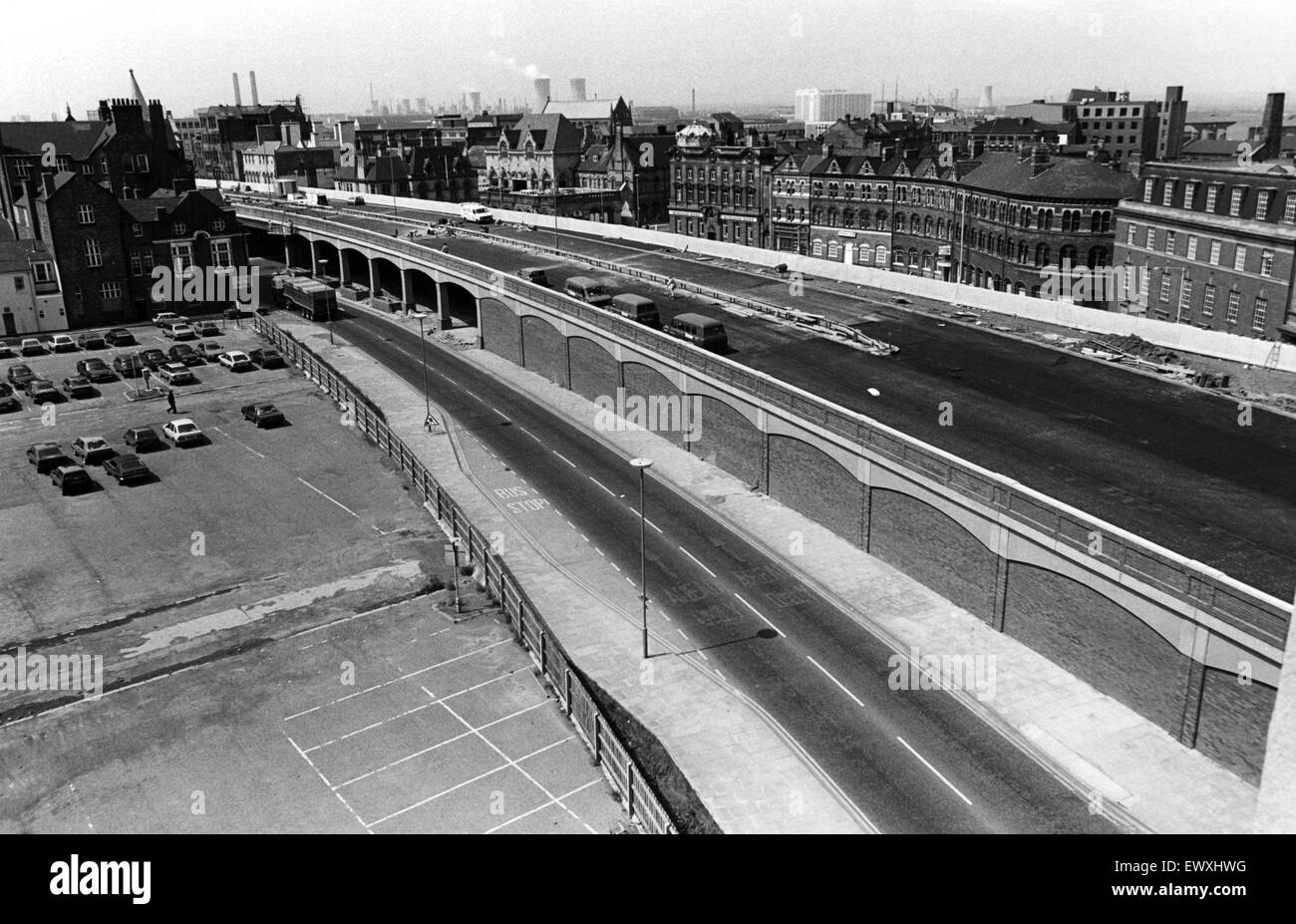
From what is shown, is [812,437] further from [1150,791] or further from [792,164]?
[792,164]

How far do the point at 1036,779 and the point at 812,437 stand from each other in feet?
58.6

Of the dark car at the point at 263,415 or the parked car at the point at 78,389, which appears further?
the parked car at the point at 78,389

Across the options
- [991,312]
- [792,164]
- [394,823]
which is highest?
[792,164]

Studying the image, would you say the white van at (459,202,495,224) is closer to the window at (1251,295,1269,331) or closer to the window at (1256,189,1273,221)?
the window at (1256,189,1273,221)

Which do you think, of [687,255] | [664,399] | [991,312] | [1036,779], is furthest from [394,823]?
[687,255]

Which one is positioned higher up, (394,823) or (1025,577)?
(1025,577)

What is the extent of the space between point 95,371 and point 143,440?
18.5 m

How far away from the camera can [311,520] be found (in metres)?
43.9

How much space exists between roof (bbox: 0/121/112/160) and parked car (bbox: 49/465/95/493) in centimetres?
6491

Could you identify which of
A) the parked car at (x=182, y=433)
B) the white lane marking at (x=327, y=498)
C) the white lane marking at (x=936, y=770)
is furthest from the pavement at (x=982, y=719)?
the parked car at (x=182, y=433)

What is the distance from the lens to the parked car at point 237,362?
69875mm

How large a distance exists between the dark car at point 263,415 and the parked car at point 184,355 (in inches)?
651

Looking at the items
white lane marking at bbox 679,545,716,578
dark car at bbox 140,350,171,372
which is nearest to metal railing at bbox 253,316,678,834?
white lane marking at bbox 679,545,716,578

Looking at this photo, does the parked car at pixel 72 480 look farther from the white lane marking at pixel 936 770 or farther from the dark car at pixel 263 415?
the white lane marking at pixel 936 770
